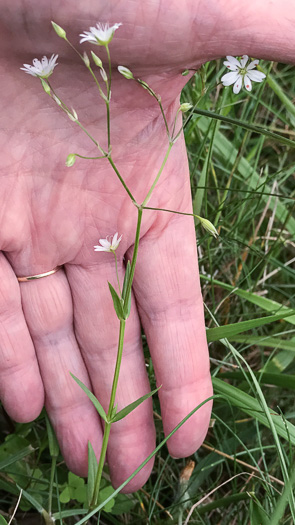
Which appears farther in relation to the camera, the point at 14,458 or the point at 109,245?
the point at 14,458

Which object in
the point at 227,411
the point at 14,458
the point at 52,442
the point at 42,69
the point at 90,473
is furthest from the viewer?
the point at 227,411

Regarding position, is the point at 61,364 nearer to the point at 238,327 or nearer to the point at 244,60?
the point at 238,327

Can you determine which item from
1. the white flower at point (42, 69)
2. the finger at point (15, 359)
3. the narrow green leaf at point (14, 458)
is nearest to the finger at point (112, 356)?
the finger at point (15, 359)

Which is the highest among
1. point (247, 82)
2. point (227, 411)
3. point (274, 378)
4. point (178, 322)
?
point (247, 82)

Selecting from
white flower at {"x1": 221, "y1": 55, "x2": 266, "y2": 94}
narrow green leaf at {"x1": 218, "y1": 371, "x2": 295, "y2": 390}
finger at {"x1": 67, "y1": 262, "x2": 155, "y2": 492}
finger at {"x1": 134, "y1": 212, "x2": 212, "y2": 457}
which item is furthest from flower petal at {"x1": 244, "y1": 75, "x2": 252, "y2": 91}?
narrow green leaf at {"x1": 218, "y1": 371, "x2": 295, "y2": 390}

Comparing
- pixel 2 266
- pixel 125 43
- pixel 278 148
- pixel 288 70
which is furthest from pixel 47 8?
pixel 288 70

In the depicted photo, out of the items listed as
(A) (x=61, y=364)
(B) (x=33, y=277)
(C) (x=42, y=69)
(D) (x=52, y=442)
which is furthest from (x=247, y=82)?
(D) (x=52, y=442)

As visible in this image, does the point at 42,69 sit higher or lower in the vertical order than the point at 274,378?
higher

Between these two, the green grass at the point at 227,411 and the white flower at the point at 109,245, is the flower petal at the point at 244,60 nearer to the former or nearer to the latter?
the green grass at the point at 227,411
